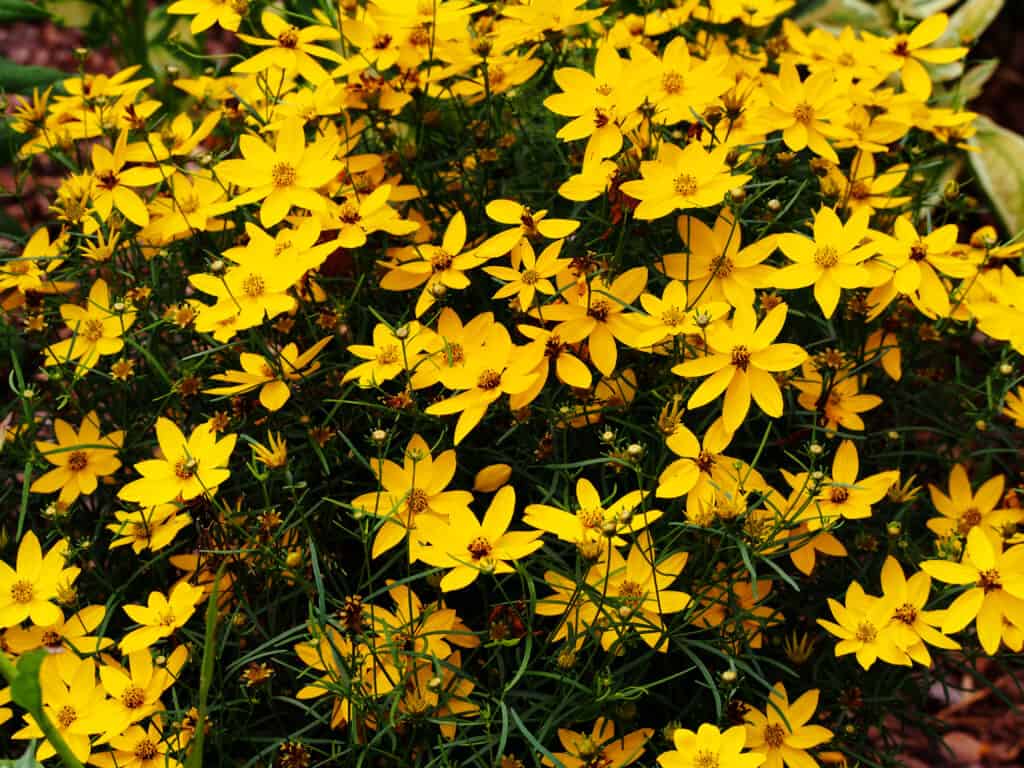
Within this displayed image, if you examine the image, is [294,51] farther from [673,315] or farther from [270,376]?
[673,315]

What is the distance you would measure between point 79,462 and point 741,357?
71 cm

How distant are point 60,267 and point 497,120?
0.59 m

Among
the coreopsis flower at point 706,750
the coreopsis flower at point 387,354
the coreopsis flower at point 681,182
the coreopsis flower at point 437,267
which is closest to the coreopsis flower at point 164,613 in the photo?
the coreopsis flower at point 387,354

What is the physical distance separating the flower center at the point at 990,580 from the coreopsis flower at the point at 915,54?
2.11ft

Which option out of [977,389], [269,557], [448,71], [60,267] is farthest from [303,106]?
[977,389]

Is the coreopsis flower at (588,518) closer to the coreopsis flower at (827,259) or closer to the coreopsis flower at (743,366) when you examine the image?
the coreopsis flower at (743,366)

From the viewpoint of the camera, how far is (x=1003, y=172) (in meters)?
2.24

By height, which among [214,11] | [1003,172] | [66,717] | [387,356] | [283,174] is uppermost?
[214,11]

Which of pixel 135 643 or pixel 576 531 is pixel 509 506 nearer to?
pixel 576 531

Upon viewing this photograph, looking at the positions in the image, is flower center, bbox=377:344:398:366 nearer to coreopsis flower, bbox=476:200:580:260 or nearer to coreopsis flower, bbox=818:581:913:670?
coreopsis flower, bbox=476:200:580:260

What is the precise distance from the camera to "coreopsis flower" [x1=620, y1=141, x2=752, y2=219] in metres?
1.06

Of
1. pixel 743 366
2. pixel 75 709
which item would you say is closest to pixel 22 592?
pixel 75 709

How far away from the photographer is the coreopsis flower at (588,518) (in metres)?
0.97

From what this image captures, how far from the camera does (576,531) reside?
98 cm
